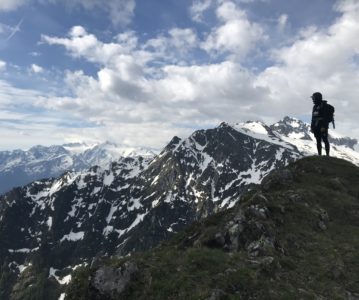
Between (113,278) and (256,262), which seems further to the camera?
(256,262)

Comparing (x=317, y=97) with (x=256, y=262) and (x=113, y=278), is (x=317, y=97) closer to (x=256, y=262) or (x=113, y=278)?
(x=256, y=262)

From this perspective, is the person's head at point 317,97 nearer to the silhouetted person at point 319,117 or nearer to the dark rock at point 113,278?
the silhouetted person at point 319,117

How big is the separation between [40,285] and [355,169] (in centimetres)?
18955

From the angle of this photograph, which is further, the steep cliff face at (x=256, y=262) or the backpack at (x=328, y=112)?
the backpack at (x=328, y=112)

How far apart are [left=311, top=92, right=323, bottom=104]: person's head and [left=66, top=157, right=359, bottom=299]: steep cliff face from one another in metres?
11.8

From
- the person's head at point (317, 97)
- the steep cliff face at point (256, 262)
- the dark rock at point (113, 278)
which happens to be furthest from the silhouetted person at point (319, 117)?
the dark rock at point (113, 278)

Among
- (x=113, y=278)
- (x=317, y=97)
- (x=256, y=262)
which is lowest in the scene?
(x=113, y=278)

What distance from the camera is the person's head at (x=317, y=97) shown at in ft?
120

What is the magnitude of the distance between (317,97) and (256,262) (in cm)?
2281

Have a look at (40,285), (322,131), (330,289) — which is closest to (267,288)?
(330,289)

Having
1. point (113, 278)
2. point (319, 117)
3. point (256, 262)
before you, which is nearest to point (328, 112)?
point (319, 117)

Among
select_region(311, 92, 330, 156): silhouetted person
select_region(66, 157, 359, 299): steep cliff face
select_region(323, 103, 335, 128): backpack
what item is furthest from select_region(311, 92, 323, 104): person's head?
select_region(66, 157, 359, 299): steep cliff face

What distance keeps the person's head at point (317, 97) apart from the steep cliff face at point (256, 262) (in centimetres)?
1177

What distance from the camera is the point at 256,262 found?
60.8ft
